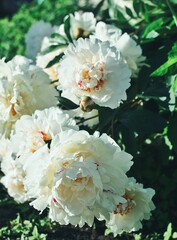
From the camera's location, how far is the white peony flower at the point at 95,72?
75.2 inches

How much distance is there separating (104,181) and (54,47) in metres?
1.16

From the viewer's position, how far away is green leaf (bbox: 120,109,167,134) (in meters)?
2.22

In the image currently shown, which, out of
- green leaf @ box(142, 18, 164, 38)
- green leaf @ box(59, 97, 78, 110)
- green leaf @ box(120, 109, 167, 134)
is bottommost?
green leaf @ box(120, 109, 167, 134)

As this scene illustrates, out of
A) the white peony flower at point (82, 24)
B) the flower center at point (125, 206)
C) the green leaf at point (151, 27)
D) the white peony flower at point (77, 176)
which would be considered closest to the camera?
the white peony flower at point (77, 176)

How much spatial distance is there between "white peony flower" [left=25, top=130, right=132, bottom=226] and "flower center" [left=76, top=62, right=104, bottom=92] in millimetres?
198

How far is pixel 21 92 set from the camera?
2.10 metres

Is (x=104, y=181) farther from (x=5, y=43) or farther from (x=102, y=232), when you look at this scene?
(x=5, y=43)

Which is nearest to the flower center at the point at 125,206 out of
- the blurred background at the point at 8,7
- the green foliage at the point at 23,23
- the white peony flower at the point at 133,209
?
the white peony flower at the point at 133,209

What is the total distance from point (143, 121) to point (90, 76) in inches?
16.8

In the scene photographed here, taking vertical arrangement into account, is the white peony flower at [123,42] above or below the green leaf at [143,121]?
above

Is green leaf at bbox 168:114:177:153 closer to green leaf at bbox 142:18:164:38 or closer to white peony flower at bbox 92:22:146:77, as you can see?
white peony flower at bbox 92:22:146:77

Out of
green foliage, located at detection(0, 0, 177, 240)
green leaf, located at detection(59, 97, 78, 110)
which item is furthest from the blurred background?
green leaf, located at detection(59, 97, 78, 110)

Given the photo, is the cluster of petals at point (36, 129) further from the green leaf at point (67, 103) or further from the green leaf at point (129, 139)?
the green leaf at point (129, 139)

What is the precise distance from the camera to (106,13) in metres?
3.58
